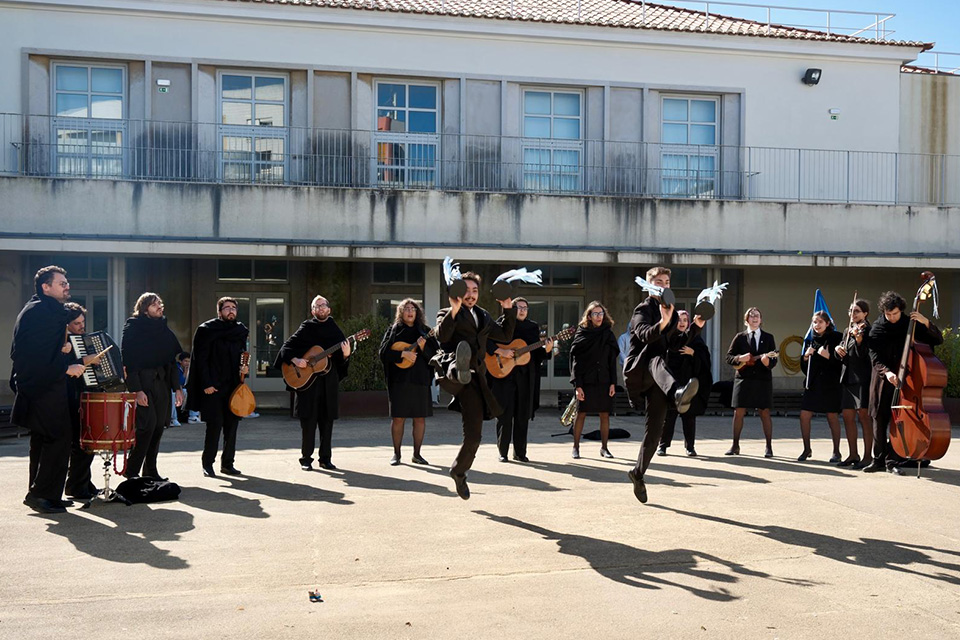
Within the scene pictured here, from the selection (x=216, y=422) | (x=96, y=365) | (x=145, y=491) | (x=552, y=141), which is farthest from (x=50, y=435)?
(x=552, y=141)

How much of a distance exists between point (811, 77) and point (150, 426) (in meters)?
19.9

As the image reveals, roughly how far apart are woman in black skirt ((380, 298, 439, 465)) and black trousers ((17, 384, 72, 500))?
4.09 m

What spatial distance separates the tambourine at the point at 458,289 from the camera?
8781mm

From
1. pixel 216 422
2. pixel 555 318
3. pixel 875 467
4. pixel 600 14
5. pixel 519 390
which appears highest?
pixel 600 14

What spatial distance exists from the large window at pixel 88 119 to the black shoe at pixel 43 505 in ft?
47.3

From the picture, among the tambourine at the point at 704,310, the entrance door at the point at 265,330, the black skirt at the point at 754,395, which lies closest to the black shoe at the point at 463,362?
the tambourine at the point at 704,310

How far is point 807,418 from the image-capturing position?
523 inches

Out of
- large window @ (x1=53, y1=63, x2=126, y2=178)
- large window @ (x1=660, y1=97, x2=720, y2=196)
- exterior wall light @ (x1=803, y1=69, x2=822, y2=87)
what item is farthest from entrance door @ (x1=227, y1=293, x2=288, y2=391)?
exterior wall light @ (x1=803, y1=69, x2=822, y2=87)

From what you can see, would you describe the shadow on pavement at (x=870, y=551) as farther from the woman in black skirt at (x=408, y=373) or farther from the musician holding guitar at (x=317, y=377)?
the musician holding guitar at (x=317, y=377)

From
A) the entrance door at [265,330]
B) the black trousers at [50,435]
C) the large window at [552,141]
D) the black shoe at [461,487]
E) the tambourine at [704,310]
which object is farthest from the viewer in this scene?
the entrance door at [265,330]

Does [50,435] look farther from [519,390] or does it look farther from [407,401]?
[519,390]

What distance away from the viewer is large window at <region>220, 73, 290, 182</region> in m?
23.3

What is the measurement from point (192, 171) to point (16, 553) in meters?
16.1

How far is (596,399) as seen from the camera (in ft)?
44.1
